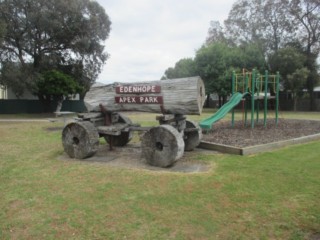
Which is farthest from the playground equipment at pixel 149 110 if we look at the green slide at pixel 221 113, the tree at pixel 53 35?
the tree at pixel 53 35

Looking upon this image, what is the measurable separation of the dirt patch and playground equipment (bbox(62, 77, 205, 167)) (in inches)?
7.1

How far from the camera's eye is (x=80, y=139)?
23.9ft

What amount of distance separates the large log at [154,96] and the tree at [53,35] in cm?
1744

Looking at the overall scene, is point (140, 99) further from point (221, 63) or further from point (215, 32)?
point (215, 32)

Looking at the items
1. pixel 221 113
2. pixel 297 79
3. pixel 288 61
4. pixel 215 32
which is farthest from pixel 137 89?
pixel 215 32

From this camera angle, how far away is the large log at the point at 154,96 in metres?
6.84

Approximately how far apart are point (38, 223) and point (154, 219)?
136 cm

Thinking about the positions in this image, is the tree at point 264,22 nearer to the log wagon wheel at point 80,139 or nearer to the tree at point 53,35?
the tree at point 53,35

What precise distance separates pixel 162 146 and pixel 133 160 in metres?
0.92

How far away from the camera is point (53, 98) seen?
2964 cm

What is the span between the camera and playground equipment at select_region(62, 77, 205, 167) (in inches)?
257

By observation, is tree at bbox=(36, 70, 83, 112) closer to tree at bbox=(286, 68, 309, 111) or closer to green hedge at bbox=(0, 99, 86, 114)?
green hedge at bbox=(0, 99, 86, 114)

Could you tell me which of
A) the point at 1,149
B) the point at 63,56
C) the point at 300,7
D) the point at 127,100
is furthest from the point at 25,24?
the point at 300,7

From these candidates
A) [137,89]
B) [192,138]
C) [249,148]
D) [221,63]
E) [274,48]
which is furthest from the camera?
[274,48]
